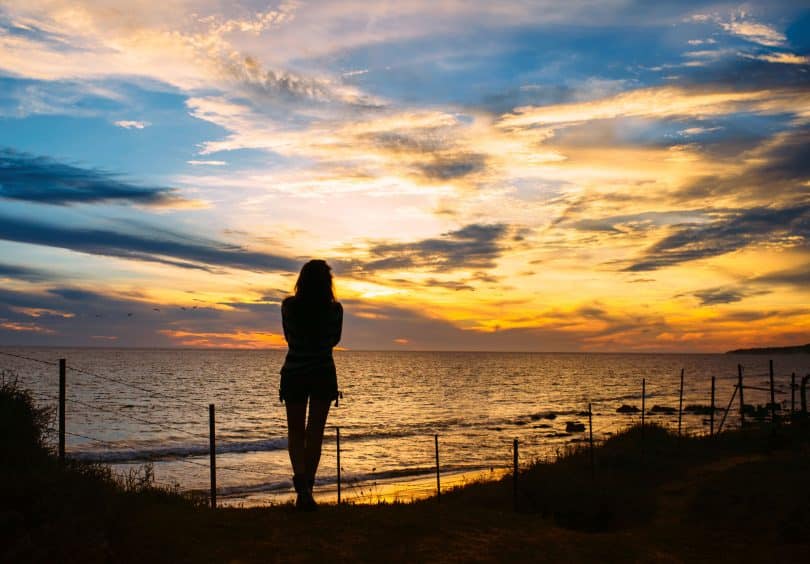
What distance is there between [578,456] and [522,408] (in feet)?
139

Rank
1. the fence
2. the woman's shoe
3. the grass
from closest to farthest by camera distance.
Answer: the grass < the woman's shoe < the fence

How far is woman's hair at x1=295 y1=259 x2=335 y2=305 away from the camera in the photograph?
289 inches

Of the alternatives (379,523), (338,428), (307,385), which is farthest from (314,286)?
(338,428)

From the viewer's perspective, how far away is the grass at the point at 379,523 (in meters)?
5.97

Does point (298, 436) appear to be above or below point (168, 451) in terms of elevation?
above

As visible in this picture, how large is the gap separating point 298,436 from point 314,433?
190 mm

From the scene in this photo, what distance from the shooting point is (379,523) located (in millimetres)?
7441

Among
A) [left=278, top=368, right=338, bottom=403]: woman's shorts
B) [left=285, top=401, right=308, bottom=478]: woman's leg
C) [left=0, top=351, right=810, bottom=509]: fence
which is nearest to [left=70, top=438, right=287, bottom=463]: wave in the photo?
[left=0, top=351, right=810, bottom=509]: fence

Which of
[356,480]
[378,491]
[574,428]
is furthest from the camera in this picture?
[574,428]

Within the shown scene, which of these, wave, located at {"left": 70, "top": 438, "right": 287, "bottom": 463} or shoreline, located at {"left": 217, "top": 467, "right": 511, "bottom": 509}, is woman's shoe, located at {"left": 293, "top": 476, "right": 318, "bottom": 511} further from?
wave, located at {"left": 70, "top": 438, "right": 287, "bottom": 463}

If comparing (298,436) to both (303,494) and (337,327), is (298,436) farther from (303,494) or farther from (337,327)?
(337,327)

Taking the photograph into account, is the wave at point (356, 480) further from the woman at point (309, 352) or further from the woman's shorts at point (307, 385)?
the woman's shorts at point (307, 385)

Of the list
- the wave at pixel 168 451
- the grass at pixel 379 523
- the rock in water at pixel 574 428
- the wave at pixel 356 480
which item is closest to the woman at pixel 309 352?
the grass at pixel 379 523

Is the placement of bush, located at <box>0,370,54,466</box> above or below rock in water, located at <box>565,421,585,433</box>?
above
